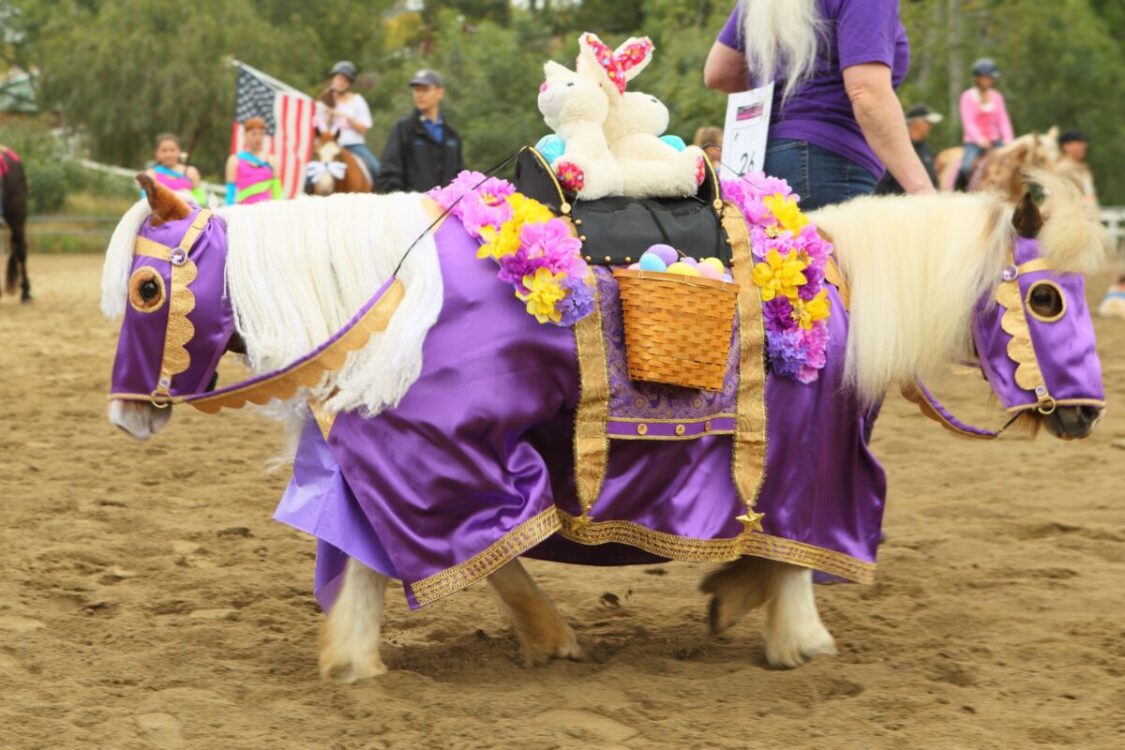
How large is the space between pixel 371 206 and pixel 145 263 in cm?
52

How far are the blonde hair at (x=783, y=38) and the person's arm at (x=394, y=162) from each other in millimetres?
6719

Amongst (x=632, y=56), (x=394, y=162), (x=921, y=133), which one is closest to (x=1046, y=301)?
(x=632, y=56)

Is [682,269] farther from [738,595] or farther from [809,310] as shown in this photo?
[738,595]

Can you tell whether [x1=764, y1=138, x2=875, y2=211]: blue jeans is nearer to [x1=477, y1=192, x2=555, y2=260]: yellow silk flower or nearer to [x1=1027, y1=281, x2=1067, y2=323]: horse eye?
[x1=1027, y1=281, x2=1067, y2=323]: horse eye

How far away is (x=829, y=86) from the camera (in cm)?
389

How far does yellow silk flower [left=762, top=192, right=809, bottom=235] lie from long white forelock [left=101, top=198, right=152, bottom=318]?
146 centimetres

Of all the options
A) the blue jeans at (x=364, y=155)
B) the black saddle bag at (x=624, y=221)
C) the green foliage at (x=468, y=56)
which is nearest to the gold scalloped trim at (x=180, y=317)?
the black saddle bag at (x=624, y=221)

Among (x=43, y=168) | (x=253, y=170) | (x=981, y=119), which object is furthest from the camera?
(x=43, y=168)

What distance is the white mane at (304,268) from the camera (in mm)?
3117

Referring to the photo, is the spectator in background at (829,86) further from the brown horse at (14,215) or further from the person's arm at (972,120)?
the brown horse at (14,215)

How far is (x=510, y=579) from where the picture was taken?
3316 mm

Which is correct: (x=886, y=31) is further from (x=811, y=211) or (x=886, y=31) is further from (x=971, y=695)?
(x=971, y=695)

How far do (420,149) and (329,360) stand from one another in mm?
7693

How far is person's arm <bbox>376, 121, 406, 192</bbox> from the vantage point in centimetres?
1046
